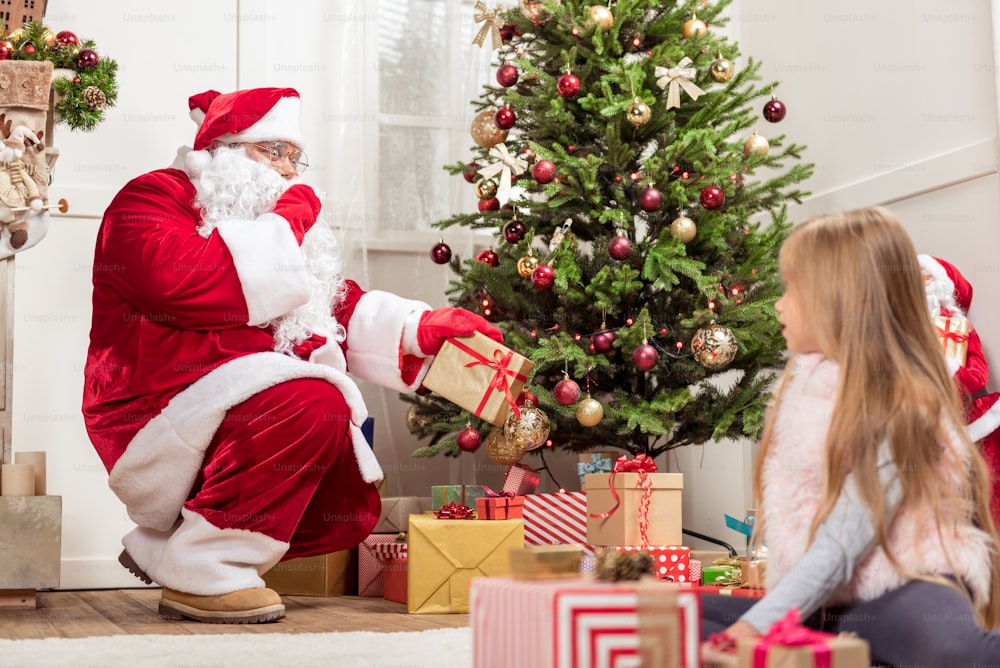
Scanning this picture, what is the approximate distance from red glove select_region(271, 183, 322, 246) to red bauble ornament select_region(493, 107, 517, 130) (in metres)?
0.75

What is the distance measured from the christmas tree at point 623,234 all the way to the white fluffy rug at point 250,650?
1098 mm

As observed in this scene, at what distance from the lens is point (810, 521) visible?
152cm

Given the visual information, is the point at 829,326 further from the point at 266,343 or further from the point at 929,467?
the point at 266,343

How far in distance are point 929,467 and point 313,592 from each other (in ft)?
7.04

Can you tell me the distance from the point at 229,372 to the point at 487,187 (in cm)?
115

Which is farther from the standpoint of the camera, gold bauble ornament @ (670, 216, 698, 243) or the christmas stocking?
gold bauble ornament @ (670, 216, 698, 243)

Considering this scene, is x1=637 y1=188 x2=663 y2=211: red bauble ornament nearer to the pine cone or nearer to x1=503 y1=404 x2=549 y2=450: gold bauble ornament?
x1=503 y1=404 x2=549 y2=450: gold bauble ornament

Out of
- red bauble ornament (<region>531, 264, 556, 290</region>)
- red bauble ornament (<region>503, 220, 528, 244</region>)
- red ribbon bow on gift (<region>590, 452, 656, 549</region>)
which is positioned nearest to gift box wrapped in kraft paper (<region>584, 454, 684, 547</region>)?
red ribbon bow on gift (<region>590, 452, 656, 549</region>)

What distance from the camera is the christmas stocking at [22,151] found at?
2.78 m

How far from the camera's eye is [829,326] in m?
1.57

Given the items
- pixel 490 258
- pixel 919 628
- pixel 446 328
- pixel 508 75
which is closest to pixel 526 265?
pixel 490 258

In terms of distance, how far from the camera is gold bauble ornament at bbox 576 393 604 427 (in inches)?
125

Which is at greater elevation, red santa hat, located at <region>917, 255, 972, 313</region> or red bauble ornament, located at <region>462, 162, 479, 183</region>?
red bauble ornament, located at <region>462, 162, 479, 183</region>

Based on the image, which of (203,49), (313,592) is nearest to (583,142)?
(203,49)
